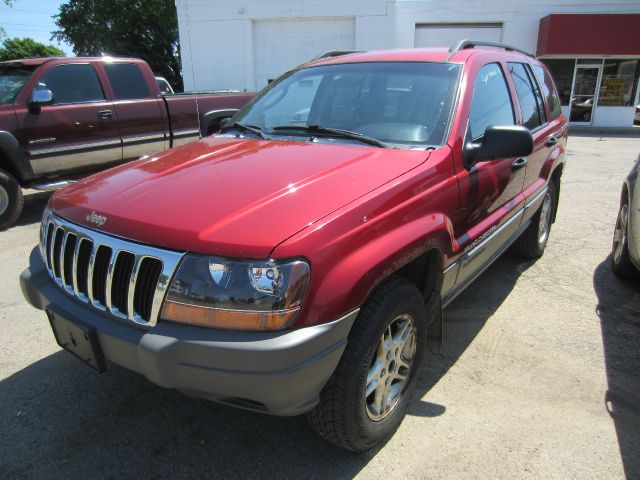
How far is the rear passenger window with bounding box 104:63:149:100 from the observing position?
6.84m

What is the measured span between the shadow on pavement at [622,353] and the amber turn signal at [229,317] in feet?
5.90

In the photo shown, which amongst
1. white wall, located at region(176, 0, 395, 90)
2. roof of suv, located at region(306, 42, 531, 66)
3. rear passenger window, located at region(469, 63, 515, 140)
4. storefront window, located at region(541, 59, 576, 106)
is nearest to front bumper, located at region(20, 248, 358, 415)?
rear passenger window, located at region(469, 63, 515, 140)

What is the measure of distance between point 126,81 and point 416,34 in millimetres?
14877

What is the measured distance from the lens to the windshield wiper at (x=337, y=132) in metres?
2.71

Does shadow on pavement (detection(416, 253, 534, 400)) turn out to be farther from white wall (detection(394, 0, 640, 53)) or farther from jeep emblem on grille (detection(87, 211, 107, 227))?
white wall (detection(394, 0, 640, 53))

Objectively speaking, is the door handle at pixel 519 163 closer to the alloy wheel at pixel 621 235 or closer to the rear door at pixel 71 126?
the alloy wheel at pixel 621 235

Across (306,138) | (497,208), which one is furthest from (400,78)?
(497,208)

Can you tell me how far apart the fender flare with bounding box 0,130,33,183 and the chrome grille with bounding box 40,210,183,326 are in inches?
170

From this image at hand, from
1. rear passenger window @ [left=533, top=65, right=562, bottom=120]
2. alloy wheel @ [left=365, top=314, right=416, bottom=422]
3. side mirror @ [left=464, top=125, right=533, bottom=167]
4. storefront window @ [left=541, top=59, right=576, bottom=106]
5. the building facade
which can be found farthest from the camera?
storefront window @ [left=541, top=59, right=576, bottom=106]

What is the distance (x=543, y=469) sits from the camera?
224 cm

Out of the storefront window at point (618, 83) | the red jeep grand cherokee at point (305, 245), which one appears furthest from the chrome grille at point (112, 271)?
the storefront window at point (618, 83)

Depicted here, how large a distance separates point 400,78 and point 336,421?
6.86ft

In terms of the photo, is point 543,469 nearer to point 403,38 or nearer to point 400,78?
point 400,78

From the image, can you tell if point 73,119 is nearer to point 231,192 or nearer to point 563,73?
point 231,192
